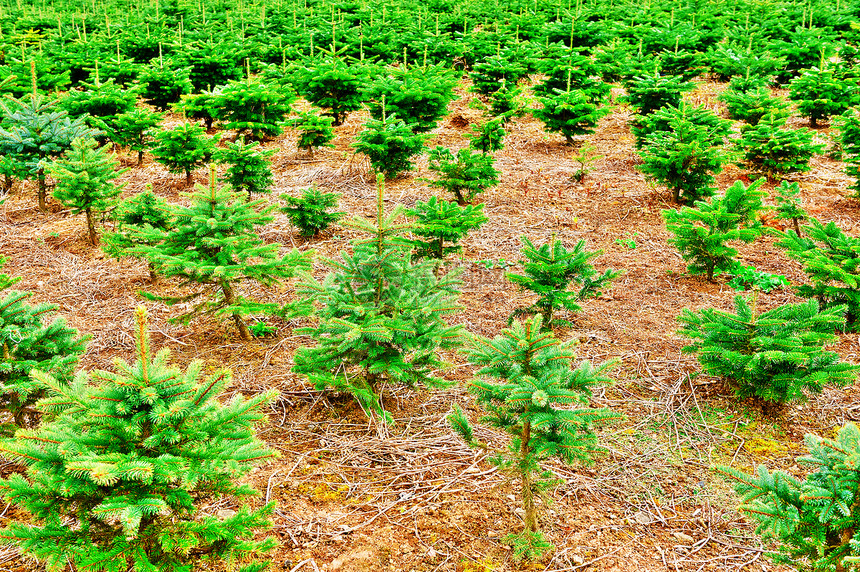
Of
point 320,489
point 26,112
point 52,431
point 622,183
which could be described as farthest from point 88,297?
point 622,183

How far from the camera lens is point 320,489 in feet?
13.0

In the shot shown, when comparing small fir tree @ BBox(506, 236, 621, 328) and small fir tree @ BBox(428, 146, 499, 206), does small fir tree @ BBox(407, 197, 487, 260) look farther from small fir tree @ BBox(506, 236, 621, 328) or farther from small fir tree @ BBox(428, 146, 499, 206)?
small fir tree @ BBox(428, 146, 499, 206)

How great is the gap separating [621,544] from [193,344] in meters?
4.10

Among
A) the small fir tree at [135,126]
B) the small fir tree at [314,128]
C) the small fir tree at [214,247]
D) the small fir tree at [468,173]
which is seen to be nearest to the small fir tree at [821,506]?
the small fir tree at [214,247]

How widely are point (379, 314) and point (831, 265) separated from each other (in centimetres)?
353

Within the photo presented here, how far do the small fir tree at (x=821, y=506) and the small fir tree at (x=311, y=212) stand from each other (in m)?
5.75

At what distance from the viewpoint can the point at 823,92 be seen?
9.99 m

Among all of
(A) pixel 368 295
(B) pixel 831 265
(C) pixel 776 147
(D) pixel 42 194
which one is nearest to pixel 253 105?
(D) pixel 42 194

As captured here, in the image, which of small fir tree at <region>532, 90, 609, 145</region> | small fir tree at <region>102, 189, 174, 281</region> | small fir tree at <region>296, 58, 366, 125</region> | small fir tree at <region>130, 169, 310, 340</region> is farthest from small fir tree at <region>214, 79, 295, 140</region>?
small fir tree at <region>130, 169, 310, 340</region>

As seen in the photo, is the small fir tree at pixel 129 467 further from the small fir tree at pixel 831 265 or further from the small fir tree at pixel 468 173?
the small fir tree at pixel 468 173

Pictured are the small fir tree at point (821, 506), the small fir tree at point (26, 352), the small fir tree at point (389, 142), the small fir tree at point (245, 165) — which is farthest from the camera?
the small fir tree at point (389, 142)

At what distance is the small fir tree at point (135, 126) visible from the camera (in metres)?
9.12

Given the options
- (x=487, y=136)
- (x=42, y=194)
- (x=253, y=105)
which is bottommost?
(x=42, y=194)

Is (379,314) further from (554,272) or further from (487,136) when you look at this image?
(487,136)
